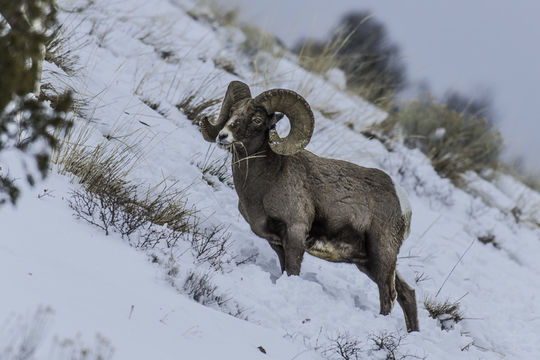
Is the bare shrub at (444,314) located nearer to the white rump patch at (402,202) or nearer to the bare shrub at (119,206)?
the white rump patch at (402,202)

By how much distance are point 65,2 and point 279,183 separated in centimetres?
572

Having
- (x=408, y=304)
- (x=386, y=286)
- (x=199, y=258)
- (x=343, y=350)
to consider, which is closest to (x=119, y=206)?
(x=199, y=258)

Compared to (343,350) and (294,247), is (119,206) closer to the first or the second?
(294,247)

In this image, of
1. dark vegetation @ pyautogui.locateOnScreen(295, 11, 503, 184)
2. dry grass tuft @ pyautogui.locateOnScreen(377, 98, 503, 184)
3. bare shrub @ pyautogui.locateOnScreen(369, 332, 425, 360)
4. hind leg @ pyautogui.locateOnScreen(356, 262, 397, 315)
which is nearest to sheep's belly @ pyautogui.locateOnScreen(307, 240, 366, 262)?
Result: hind leg @ pyautogui.locateOnScreen(356, 262, 397, 315)

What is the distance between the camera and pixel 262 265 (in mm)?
5422

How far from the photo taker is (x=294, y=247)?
466 centimetres

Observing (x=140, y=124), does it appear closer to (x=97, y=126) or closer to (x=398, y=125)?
(x=97, y=126)

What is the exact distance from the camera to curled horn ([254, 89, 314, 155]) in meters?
4.65

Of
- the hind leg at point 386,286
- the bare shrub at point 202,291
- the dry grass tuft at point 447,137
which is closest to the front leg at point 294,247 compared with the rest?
the hind leg at point 386,286

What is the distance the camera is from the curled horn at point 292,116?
4652 millimetres

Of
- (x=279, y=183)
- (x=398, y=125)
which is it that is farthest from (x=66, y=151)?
(x=398, y=125)

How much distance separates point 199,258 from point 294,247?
30.2 inches

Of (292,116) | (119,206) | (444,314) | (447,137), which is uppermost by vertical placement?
(292,116)

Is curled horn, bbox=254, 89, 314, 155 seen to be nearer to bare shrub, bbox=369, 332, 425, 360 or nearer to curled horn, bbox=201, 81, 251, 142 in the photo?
curled horn, bbox=201, 81, 251, 142
